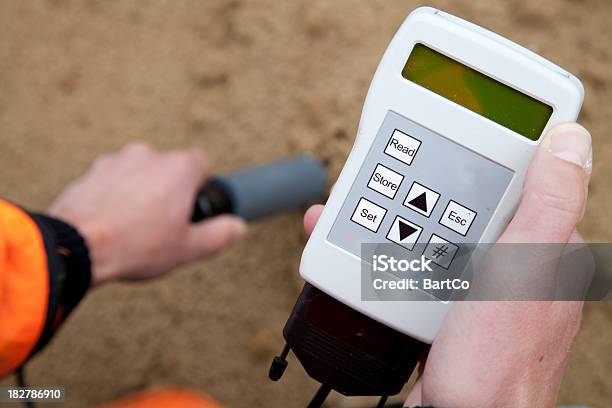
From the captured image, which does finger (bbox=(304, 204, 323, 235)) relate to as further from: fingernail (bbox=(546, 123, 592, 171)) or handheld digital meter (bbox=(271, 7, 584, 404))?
fingernail (bbox=(546, 123, 592, 171))

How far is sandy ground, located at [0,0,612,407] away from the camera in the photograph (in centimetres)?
123

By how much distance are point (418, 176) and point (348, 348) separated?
164mm

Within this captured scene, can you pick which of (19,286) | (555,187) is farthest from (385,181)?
(19,286)

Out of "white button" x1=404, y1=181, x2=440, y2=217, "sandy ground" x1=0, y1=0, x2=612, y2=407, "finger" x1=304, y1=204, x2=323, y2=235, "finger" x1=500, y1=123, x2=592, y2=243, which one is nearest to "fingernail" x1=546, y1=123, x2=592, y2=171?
"finger" x1=500, y1=123, x2=592, y2=243

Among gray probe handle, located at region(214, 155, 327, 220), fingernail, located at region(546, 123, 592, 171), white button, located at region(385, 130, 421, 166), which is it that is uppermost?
fingernail, located at region(546, 123, 592, 171)

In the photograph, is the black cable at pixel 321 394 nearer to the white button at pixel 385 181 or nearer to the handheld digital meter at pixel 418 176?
the handheld digital meter at pixel 418 176

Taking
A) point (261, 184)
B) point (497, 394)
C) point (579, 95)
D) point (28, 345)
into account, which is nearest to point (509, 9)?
point (261, 184)

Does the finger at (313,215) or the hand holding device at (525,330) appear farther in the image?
the finger at (313,215)

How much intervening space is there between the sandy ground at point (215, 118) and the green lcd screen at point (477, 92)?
1.96 feet

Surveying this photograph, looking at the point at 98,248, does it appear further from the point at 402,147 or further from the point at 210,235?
the point at 402,147

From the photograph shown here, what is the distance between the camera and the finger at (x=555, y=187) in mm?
578

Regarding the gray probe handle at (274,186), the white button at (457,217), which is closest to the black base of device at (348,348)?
the white button at (457,217)

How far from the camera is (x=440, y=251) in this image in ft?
2.11

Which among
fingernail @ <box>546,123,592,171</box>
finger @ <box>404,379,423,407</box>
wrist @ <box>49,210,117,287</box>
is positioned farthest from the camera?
wrist @ <box>49,210,117,287</box>
